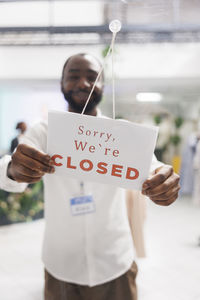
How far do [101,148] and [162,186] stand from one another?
145 millimetres

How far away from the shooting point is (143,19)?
131 cm

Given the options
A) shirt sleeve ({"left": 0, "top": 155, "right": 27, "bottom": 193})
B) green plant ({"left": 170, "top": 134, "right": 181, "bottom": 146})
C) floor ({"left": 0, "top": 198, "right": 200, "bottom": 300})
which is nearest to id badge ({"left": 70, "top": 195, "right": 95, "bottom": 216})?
shirt sleeve ({"left": 0, "top": 155, "right": 27, "bottom": 193})

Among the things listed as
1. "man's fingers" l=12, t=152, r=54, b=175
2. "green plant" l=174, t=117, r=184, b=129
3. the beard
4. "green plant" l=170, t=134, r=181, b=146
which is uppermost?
the beard

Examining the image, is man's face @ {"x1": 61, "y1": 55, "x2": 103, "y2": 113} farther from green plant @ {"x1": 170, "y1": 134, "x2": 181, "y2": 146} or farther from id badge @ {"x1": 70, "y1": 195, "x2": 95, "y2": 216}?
green plant @ {"x1": 170, "y1": 134, "x2": 181, "y2": 146}

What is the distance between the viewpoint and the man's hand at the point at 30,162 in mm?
603

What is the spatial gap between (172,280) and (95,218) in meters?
0.94

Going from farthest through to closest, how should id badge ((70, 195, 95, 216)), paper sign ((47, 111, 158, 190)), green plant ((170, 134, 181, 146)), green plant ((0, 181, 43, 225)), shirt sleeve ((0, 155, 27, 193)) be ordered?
1. green plant ((170, 134, 181, 146))
2. green plant ((0, 181, 43, 225))
3. id badge ((70, 195, 95, 216))
4. shirt sleeve ((0, 155, 27, 193))
5. paper sign ((47, 111, 158, 190))

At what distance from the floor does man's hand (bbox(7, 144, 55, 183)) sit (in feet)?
2.60

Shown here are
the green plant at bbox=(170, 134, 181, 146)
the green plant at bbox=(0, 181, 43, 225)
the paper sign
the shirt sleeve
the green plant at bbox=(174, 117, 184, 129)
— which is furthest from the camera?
the green plant at bbox=(174, 117, 184, 129)

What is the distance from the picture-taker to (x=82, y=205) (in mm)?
839

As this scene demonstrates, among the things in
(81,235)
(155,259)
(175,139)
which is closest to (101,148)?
(81,235)

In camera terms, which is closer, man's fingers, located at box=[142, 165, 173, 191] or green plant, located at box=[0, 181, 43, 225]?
man's fingers, located at box=[142, 165, 173, 191]

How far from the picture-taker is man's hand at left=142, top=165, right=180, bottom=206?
23.5 inches

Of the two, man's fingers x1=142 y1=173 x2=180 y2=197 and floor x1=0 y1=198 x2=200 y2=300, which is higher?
man's fingers x1=142 y1=173 x2=180 y2=197
